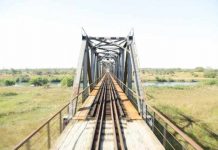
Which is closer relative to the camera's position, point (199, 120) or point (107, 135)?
point (107, 135)

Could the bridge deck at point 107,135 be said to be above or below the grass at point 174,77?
above

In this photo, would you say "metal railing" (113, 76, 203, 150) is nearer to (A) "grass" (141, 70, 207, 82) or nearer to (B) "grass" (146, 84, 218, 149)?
(B) "grass" (146, 84, 218, 149)

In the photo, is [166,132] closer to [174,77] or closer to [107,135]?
[107,135]

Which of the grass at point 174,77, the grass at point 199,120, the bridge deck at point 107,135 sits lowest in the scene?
the grass at point 199,120

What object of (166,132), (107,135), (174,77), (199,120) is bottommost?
(166,132)

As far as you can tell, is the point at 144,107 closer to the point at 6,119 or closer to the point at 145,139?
the point at 145,139

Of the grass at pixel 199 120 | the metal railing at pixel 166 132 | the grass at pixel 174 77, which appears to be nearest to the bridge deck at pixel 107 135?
the metal railing at pixel 166 132

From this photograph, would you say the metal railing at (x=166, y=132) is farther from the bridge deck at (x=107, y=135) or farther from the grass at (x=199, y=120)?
the grass at (x=199, y=120)

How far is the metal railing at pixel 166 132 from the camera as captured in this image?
17.3 feet

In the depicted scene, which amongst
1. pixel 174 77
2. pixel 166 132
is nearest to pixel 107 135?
pixel 166 132

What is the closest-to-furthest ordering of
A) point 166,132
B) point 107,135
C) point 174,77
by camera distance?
1. point 107,135
2. point 166,132
3. point 174,77

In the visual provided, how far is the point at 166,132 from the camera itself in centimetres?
1862

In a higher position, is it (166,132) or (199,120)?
(199,120)

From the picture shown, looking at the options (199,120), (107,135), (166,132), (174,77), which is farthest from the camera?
(174,77)
